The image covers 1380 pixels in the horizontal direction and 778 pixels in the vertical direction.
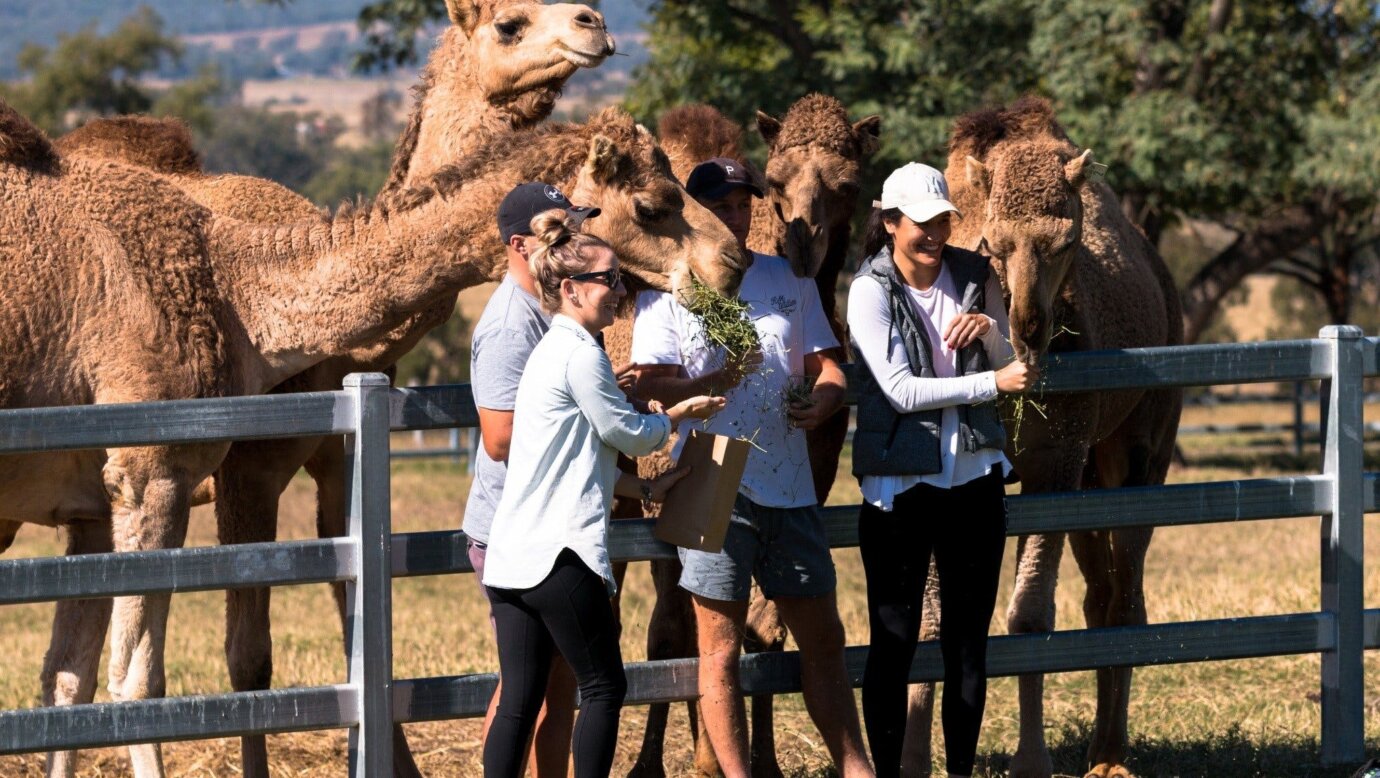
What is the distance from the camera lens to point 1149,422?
752 centimetres

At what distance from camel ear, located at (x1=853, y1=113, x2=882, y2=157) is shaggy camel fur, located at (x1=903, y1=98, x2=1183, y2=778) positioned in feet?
1.12

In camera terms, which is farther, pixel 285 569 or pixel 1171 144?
pixel 1171 144

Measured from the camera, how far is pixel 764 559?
5.23 metres

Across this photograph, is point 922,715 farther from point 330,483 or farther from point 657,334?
point 330,483

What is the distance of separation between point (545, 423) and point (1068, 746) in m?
3.60

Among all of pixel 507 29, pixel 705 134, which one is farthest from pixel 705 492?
pixel 507 29

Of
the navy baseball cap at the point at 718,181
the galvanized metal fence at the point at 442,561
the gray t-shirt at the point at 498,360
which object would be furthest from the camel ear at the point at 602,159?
the galvanized metal fence at the point at 442,561

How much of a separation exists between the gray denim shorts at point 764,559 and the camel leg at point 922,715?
0.80 m

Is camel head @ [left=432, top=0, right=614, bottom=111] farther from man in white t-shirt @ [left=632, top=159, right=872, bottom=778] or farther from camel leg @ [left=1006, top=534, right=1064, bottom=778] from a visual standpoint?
camel leg @ [left=1006, top=534, right=1064, bottom=778]

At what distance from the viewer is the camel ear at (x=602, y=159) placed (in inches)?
214

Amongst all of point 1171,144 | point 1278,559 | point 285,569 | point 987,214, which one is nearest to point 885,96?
point 1171,144

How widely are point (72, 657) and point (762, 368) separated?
102 inches

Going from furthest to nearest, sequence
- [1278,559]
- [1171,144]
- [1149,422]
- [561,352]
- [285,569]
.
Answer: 1. [1171,144]
2. [1278,559]
3. [1149,422]
4. [285,569]
5. [561,352]

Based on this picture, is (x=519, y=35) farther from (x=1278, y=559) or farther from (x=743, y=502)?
(x=1278, y=559)
